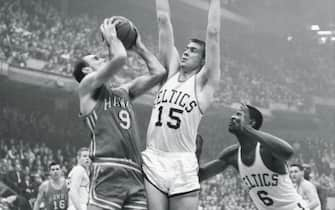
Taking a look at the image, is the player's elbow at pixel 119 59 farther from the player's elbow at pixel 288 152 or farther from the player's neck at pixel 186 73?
the player's elbow at pixel 288 152

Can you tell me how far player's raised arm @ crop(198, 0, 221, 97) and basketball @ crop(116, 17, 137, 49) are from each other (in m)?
Result: 0.65

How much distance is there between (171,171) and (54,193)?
5.54m

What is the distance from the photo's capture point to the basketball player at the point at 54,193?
1045 cm

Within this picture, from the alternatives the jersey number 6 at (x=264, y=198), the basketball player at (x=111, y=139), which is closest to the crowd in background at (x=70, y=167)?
the jersey number 6 at (x=264, y=198)

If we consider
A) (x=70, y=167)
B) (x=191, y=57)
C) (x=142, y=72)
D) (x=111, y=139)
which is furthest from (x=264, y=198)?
(x=142, y=72)

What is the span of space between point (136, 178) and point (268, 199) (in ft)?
7.04

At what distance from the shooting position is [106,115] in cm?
505

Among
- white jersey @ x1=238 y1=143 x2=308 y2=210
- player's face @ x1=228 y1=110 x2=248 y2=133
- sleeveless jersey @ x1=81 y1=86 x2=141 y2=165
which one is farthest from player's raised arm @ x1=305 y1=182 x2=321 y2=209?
sleeveless jersey @ x1=81 y1=86 x2=141 y2=165

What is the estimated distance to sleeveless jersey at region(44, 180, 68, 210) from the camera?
10438 millimetres

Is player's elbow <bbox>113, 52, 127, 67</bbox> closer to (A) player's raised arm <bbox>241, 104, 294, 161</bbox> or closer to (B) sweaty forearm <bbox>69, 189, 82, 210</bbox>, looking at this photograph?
(A) player's raised arm <bbox>241, 104, 294, 161</bbox>

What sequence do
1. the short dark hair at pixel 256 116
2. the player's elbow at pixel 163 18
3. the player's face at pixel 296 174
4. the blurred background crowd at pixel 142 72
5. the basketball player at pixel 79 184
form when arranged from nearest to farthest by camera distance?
1. the player's elbow at pixel 163 18
2. the short dark hair at pixel 256 116
3. the basketball player at pixel 79 184
4. the player's face at pixel 296 174
5. the blurred background crowd at pixel 142 72

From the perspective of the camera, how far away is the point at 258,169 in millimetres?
6473

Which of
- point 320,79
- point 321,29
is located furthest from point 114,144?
point 321,29

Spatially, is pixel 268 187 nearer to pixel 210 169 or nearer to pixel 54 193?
pixel 210 169
